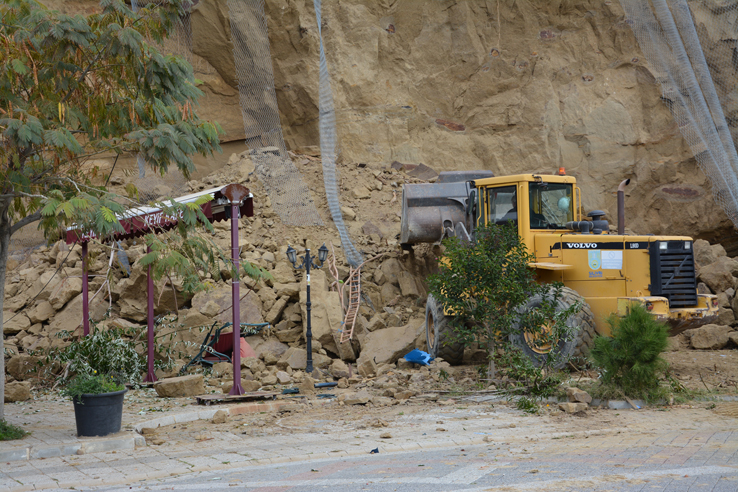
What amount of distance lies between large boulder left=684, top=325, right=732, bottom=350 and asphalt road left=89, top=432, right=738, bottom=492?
26.2ft

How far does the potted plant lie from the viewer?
7.05 meters

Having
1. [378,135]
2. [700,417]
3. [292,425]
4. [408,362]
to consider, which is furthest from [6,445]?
[378,135]

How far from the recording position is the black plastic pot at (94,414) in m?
7.05

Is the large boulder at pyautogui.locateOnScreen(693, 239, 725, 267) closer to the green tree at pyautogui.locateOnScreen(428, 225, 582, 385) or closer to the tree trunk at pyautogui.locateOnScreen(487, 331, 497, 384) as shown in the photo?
the green tree at pyautogui.locateOnScreen(428, 225, 582, 385)

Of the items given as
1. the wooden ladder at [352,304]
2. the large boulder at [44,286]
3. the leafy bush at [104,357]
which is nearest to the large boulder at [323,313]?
the wooden ladder at [352,304]

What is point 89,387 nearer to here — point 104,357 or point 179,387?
point 179,387

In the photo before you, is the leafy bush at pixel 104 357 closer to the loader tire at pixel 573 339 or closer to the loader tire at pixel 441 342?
the loader tire at pixel 441 342

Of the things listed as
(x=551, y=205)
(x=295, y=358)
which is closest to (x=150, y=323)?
(x=295, y=358)

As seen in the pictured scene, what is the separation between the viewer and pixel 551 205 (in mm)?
11195

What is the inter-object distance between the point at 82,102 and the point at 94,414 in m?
3.53

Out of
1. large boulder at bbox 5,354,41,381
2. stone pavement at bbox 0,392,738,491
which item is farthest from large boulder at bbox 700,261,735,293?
large boulder at bbox 5,354,41,381

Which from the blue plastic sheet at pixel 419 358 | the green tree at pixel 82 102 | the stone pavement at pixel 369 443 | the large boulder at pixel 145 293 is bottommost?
the stone pavement at pixel 369 443

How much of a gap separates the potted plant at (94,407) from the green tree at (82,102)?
1070 millimetres

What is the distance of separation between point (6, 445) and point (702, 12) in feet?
70.7
